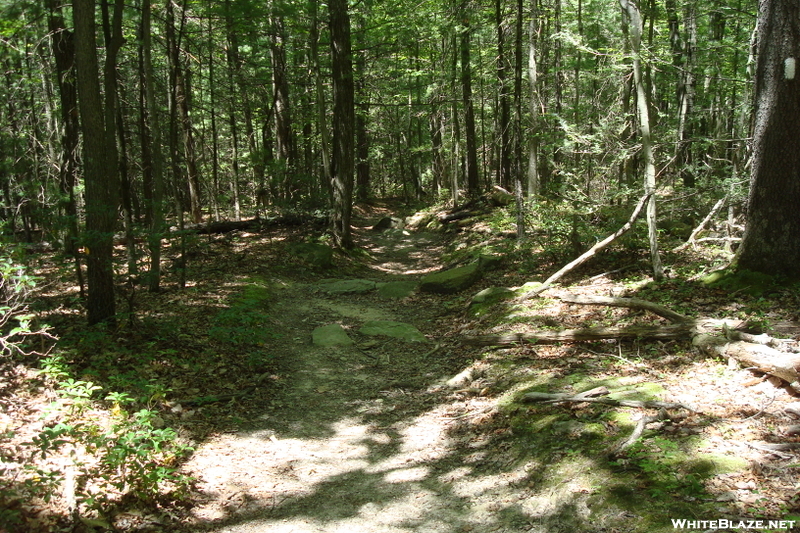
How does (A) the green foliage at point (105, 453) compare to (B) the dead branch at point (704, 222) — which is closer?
(A) the green foliage at point (105, 453)

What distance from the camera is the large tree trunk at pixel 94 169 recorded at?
255 inches

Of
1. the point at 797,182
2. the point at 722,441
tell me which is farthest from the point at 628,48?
the point at 722,441

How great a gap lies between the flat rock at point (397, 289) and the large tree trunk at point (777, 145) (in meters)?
7.00

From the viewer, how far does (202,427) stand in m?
5.43

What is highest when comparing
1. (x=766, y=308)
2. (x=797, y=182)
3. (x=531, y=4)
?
(x=531, y=4)

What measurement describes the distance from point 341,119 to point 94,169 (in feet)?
28.8

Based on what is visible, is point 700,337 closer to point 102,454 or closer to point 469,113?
point 102,454

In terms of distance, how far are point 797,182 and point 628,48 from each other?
324 centimetres

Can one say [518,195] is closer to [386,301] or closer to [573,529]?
[386,301]

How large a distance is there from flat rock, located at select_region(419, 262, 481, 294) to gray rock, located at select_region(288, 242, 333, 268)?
10.1ft

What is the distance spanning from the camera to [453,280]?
1163cm

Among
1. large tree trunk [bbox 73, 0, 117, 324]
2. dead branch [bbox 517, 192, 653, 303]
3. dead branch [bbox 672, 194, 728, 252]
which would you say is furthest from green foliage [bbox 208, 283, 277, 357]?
dead branch [bbox 672, 194, 728, 252]

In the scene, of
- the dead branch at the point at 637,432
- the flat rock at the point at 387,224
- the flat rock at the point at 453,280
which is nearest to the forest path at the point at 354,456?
the dead branch at the point at 637,432

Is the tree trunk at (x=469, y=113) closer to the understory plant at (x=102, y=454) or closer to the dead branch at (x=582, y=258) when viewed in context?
the dead branch at (x=582, y=258)
